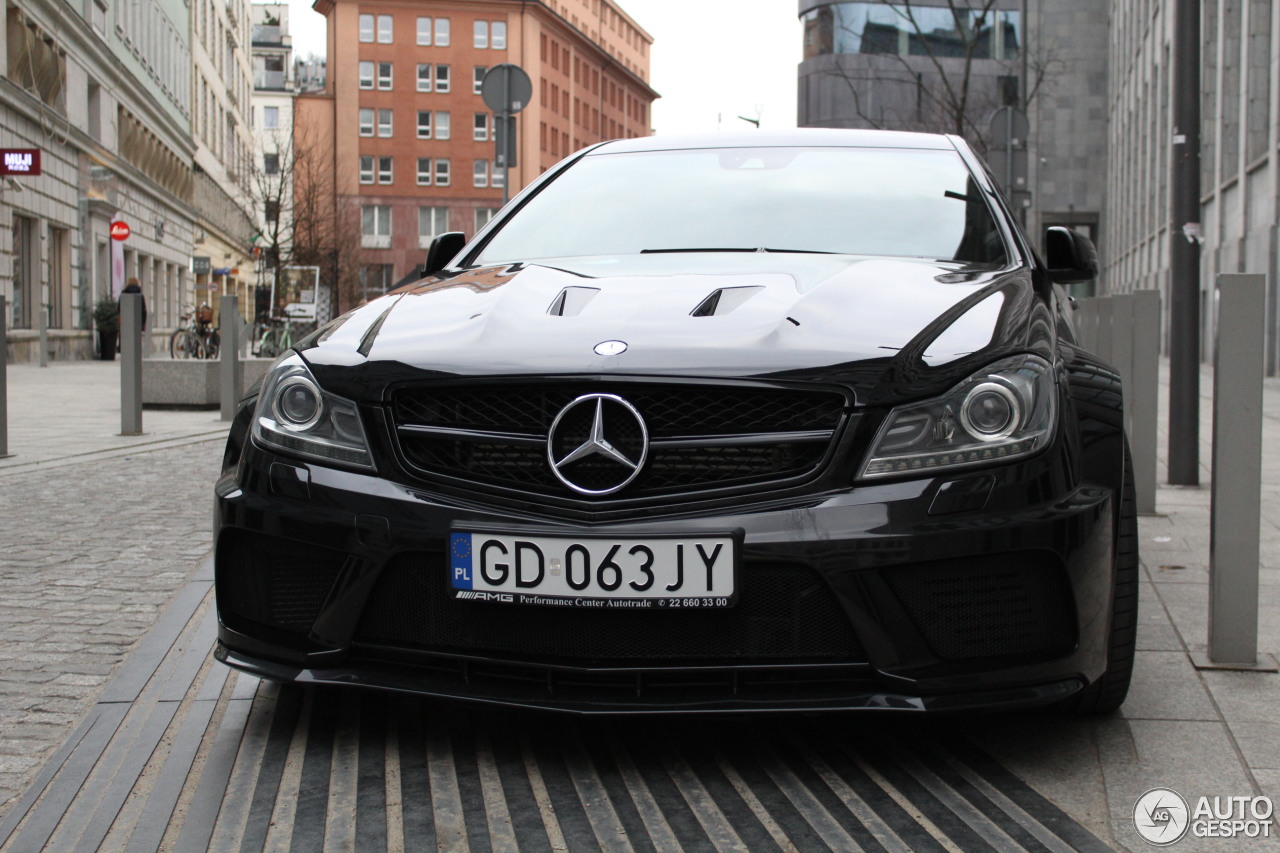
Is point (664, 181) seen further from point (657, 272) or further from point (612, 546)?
point (612, 546)

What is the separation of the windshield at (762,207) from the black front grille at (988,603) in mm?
1215

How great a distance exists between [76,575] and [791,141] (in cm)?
287

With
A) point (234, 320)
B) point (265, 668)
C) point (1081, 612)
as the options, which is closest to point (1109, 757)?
point (1081, 612)

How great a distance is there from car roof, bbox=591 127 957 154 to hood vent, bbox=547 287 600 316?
1.40 metres

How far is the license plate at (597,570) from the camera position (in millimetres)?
2885

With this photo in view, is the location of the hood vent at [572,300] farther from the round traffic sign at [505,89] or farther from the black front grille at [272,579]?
the round traffic sign at [505,89]

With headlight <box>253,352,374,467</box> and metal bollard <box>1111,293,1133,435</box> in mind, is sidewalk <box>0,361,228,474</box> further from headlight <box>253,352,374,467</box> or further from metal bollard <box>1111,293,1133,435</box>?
headlight <box>253,352,374,467</box>

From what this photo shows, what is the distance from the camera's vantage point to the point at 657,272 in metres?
3.74

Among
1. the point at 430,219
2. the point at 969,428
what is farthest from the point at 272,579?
the point at 430,219

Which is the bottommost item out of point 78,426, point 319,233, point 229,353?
point 78,426

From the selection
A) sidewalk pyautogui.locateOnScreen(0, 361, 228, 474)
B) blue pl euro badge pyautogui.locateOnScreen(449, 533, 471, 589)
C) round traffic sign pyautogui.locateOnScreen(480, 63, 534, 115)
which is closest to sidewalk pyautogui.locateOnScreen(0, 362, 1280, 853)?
blue pl euro badge pyautogui.locateOnScreen(449, 533, 471, 589)

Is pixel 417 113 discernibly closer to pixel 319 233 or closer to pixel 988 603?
pixel 319 233

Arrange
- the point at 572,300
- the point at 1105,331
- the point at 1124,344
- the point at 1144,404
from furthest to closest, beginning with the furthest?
the point at 1105,331 < the point at 1124,344 < the point at 1144,404 < the point at 572,300

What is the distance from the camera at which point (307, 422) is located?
3225 mm
